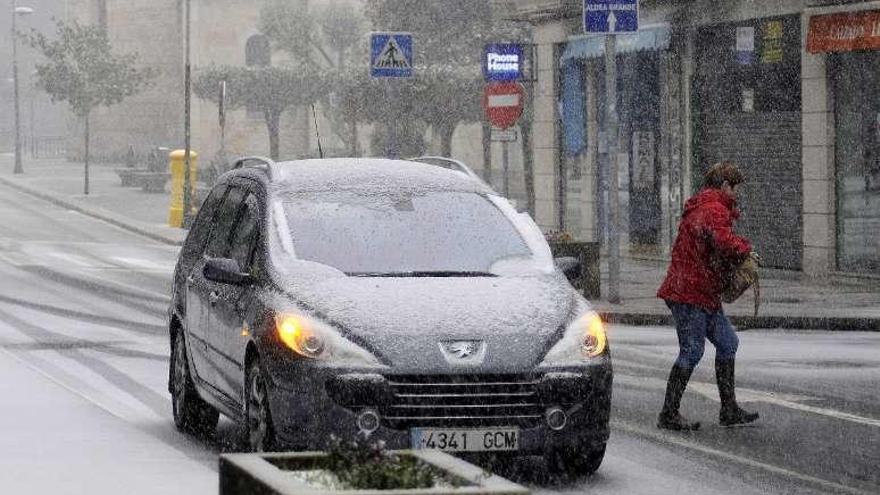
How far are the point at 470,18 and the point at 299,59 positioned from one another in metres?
14.1

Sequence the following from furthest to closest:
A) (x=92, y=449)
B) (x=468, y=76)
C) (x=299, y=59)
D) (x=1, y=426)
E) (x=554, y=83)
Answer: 1. (x=299, y=59)
2. (x=468, y=76)
3. (x=554, y=83)
4. (x=1, y=426)
5. (x=92, y=449)

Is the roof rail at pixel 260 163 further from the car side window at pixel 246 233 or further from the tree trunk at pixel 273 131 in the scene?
the tree trunk at pixel 273 131

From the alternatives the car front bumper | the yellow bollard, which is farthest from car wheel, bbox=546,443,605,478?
the yellow bollard

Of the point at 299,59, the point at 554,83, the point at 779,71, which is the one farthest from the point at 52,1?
the point at 779,71

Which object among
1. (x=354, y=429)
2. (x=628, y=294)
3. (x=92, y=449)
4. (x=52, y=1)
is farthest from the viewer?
(x=52, y=1)

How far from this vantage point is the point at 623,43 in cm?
3042

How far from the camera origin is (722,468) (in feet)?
33.3

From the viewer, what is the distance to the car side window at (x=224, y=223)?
11117 millimetres

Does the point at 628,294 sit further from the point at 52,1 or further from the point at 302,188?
the point at 52,1

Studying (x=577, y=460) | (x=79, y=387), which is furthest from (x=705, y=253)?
(x=79, y=387)

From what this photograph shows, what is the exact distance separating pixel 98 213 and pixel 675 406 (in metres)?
36.0

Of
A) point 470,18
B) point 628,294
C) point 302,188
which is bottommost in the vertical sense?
point 628,294

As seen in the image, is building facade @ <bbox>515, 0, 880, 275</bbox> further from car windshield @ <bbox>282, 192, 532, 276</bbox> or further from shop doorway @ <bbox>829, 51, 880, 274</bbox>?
car windshield @ <bbox>282, 192, 532, 276</bbox>

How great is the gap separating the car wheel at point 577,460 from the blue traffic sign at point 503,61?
61.3 feet
